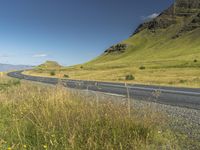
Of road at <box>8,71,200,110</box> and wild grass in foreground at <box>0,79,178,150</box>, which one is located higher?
wild grass in foreground at <box>0,79,178,150</box>

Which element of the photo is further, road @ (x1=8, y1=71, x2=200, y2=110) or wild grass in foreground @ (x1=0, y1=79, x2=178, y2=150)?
road @ (x1=8, y1=71, x2=200, y2=110)

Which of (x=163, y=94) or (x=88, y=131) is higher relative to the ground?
(x=88, y=131)

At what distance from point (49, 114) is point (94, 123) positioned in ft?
3.62

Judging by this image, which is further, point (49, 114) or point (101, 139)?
point (49, 114)

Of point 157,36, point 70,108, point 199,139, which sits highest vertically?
point 157,36

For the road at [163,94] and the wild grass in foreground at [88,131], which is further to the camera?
the road at [163,94]

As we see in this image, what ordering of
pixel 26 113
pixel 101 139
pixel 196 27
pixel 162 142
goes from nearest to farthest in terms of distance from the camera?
1. pixel 101 139
2. pixel 162 142
3. pixel 26 113
4. pixel 196 27

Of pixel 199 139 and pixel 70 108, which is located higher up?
pixel 70 108

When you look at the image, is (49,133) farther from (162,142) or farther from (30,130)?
(162,142)

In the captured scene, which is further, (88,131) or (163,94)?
(163,94)

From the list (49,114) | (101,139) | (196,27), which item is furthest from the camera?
(196,27)

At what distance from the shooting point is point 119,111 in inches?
228

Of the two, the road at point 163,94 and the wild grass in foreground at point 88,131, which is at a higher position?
the wild grass in foreground at point 88,131

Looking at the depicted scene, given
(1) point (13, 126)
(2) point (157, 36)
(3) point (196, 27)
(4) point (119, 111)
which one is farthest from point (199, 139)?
(2) point (157, 36)
